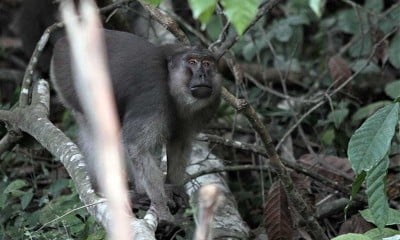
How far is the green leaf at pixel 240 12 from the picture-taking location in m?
2.32

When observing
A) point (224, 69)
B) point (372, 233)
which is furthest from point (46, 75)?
point (372, 233)

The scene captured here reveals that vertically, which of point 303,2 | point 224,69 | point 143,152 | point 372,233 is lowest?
point 372,233

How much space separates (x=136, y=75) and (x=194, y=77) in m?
0.38

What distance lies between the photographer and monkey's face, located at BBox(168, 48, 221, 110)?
5.28 meters

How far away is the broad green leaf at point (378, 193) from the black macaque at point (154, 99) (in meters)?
1.41

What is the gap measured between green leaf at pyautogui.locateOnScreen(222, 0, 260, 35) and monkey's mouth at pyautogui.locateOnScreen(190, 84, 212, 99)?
9.47 ft

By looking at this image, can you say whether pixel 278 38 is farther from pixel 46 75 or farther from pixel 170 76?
pixel 170 76

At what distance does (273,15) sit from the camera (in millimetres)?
9602

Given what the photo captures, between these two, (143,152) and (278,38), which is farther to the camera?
(278,38)

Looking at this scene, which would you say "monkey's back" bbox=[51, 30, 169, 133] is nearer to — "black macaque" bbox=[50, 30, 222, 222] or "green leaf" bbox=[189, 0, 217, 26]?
"black macaque" bbox=[50, 30, 222, 222]

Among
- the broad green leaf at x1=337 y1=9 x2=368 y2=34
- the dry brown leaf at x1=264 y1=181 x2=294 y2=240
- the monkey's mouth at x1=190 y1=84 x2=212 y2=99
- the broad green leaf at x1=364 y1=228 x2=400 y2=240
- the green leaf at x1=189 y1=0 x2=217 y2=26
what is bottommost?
the broad green leaf at x1=364 y1=228 x2=400 y2=240

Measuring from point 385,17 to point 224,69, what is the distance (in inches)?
66.6

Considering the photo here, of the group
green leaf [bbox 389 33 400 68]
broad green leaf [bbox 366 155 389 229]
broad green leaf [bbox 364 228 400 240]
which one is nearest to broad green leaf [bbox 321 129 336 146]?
green leaf [bbox 389 33 400 68]

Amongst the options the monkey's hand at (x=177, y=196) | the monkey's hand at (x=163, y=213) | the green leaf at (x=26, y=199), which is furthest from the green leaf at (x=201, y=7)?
the green leaf at (x=26, y=199)
